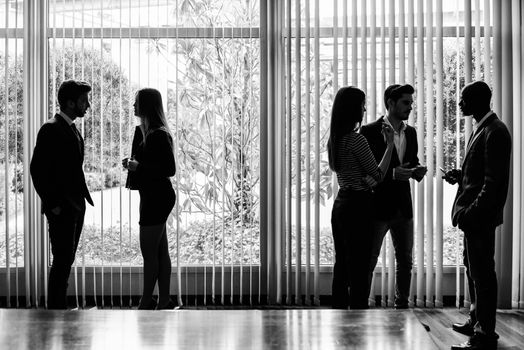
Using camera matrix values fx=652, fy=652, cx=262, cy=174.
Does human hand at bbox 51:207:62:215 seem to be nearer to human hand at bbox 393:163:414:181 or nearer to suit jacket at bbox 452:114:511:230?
human hand at bbox 393:163:414:181

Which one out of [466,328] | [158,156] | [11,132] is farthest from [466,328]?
[11,132]

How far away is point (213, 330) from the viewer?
162cm

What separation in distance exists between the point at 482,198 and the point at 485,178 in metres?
0.10

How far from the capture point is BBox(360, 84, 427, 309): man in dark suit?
3.67m

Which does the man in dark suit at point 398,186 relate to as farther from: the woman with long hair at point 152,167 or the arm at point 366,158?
the woman with long hair at point 152,167

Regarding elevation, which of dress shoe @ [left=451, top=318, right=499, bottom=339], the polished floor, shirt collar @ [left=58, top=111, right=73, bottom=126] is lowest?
dress shoe @ [left=451, top=318, right=499, bottom=339]

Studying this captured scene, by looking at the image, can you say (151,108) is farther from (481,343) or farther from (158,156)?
(481,343)

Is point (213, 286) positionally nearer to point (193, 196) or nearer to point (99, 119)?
point (193, 196)

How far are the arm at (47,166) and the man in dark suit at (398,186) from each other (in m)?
1.75

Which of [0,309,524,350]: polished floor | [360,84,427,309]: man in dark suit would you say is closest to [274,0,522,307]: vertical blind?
[360,84,427,309]: man in dark suit

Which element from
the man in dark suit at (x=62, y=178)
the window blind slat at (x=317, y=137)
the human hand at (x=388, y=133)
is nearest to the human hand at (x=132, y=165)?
the man in dark suit at (x=62, y=178)

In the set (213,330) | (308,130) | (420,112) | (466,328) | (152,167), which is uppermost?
(420,112)

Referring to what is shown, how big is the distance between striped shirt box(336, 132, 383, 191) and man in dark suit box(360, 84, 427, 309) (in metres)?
0.24

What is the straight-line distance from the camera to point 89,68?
472cm
